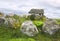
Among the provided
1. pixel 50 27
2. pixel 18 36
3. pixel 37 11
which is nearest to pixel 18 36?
pixel 18 36

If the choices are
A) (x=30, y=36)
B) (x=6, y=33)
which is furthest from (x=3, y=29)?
(x=30, y=36)

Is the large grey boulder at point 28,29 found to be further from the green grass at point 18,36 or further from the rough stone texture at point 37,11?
the rough stone texture at point 37,11

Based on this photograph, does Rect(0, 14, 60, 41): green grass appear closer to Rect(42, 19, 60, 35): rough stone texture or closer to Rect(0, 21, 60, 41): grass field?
Rect(0, 21, 60, 41): grass field

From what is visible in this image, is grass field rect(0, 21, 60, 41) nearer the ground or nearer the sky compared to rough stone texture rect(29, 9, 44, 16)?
nearer the ground

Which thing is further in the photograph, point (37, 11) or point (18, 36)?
point (37, 11)

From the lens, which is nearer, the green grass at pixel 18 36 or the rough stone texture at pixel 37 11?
the green grass at pixel 18 36

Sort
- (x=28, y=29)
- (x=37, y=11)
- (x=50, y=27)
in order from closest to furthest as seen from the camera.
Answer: (x=28, y=29)
(x=50, y=27)
(x=37, y=11)

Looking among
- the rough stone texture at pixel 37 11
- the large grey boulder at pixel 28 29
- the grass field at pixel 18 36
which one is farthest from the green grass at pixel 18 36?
the rough stone texture at pixel 37 11

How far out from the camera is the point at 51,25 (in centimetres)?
3023

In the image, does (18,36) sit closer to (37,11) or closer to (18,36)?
(18,36)

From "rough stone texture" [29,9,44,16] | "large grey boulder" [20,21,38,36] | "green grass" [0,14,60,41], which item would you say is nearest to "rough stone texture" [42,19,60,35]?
"green grass" [0,14,60,41]

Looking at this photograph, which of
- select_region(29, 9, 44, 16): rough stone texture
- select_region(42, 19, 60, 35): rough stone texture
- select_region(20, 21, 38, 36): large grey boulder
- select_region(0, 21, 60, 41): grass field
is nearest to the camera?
select_region(0, 21, 60, 41): grass field

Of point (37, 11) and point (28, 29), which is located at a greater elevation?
point (37, 11)

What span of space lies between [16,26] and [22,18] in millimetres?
5877
